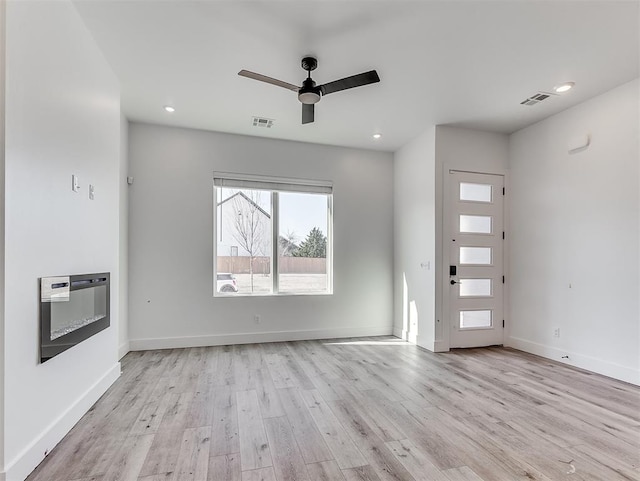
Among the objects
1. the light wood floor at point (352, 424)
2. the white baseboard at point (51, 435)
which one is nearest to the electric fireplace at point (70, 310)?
the white baseboard at point (51, 435)

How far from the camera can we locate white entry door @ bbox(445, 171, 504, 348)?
447 cm

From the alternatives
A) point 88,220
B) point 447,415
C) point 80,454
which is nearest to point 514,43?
point 447,415

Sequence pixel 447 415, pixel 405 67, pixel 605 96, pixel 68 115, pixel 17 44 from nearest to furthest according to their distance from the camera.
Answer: pixel 17 44, pixel 68 115, pixel 447 415, pixel 405 67, pixel 605 96

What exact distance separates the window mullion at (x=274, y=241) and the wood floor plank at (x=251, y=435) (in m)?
2.12

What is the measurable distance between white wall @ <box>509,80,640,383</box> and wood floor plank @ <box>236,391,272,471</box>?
354 centimetres

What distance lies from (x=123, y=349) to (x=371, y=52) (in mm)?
4251

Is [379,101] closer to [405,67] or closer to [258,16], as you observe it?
[405,67]

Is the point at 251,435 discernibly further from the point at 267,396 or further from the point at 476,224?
the point at 476,224

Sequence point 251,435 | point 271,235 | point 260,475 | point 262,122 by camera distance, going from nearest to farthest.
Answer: point 260,475
point 251,435
point 262,122
point 271,235

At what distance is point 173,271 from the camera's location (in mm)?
4418

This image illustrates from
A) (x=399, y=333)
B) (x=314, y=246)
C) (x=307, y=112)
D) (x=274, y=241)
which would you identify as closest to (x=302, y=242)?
(x=314, y=246)

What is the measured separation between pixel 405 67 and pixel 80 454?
12.6 feet

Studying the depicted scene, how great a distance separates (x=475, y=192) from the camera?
182 inches

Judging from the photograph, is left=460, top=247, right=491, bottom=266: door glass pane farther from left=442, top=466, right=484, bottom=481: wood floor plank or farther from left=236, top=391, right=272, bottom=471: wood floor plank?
left=236, top=391, right=272, bottom=471: wood floor plank
